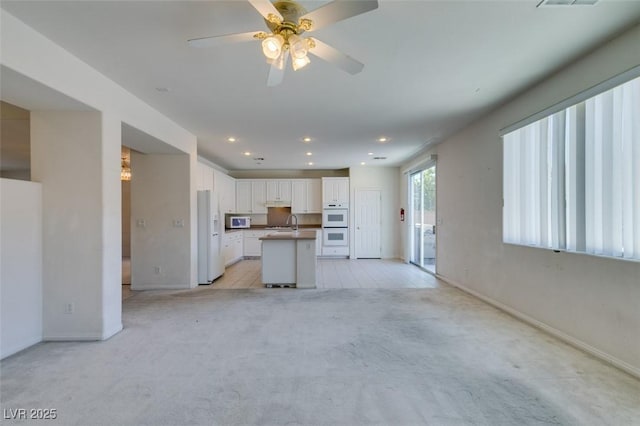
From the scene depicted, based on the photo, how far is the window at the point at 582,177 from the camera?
2223 mm

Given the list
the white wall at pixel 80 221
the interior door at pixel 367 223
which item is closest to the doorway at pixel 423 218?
the interior door at pixel 367 223

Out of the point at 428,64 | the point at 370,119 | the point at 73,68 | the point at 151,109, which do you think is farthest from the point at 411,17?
the point at 151,109

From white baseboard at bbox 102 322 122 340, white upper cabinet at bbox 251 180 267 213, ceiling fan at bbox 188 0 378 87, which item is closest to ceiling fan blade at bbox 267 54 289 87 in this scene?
ceiling fan at bbox 188 0 378 87

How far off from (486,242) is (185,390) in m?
4.04

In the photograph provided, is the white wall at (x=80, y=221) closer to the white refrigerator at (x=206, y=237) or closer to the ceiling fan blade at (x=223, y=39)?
the ceiling fan blade at (x=223, y=39)

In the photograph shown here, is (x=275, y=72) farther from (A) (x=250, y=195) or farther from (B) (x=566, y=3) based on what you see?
(A) (x=250, y=195)

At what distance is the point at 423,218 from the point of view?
6730 millimetres

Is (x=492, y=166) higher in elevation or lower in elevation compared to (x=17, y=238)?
higher

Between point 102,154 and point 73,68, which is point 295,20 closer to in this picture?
point 73,68

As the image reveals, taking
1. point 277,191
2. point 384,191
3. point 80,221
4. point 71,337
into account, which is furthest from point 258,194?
point 71,337

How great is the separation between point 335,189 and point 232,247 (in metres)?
3.25

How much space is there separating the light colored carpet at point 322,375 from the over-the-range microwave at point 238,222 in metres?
4.40

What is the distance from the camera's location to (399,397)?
6.48ft

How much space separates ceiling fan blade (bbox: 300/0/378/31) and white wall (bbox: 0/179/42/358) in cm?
308
